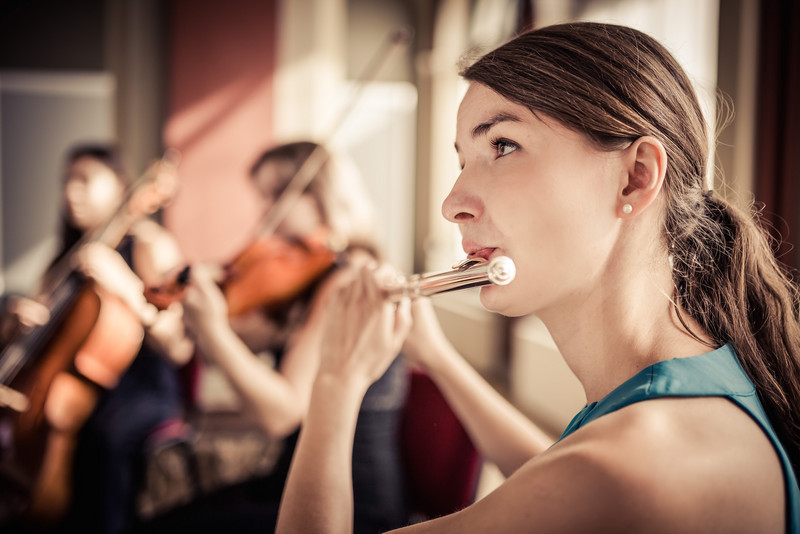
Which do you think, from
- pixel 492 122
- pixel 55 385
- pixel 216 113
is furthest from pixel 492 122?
pixel 216 113

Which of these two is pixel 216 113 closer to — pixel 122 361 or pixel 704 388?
pixel 122 361

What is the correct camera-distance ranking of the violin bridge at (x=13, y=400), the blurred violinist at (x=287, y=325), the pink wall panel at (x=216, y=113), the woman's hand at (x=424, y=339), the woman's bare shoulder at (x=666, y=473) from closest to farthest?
the woman's bare shoulder at (x=666, y=473), the woman's hand at (x=424, y=339), the blurred violinist at (x=287, y=325), the violin bridge at (x=13, y=400), the pink wall panel at (x=216, y=113)

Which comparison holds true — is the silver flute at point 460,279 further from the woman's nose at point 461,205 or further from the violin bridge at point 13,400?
the violin bridge at point 13,400

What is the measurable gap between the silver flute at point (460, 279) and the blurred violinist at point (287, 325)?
32 centimetres

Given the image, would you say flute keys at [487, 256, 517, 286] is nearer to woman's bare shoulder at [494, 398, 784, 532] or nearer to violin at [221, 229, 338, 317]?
woman's bare shoulder at [494, 398, 784, 532]

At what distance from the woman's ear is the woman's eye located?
100 mm

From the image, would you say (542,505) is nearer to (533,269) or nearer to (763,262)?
(533,269)

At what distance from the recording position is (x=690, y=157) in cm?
58

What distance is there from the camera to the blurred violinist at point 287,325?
3.50 feet

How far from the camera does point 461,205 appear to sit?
58 centimetres

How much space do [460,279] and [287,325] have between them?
2.58 feet

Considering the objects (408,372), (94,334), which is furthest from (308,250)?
(94,334)

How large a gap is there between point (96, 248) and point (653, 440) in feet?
5.33

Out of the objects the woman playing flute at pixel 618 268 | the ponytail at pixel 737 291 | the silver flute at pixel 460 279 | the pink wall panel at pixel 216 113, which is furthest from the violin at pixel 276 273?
the pink wall panel at pixel 216 113
